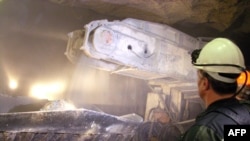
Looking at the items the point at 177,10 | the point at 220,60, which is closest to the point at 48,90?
the point at 177,10

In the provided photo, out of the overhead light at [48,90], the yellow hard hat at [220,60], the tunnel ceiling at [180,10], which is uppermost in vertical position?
the tunnel ceiling at [180,10]

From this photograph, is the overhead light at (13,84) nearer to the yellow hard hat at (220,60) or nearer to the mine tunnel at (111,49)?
the mine tunnel at (111,49)

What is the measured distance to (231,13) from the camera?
603 cm

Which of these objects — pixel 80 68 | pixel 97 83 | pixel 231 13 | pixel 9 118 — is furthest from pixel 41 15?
pixel 231 13

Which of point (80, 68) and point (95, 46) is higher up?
point (95, 46)

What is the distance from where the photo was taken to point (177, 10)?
19.3 ft

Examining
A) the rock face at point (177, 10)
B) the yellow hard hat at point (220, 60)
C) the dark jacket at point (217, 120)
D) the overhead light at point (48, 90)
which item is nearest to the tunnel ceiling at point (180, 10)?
the rock face at point (177, 10)

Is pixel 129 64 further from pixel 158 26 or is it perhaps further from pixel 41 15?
pixel 41 15

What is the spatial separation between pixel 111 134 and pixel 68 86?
9.94 feet

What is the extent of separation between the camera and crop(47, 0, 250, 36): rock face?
5.62m

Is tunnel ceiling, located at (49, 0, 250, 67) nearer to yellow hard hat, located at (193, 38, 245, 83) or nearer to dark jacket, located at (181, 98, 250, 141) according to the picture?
yellow hard hat, located at (193, 38, 245, 83)

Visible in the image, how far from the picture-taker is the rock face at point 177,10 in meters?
5.62

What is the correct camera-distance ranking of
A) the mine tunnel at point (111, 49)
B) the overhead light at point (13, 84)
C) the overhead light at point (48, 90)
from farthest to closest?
the overhead light at point (48, 90) → the overhead light at point (13, 84) → the mine tunnel at point (111, 49)

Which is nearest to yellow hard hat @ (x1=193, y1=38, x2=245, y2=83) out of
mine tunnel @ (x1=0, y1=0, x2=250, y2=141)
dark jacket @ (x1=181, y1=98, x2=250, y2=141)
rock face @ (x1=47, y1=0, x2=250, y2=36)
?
dark jacket @ (x1=181, y1=98, x2=250, y2=141)
